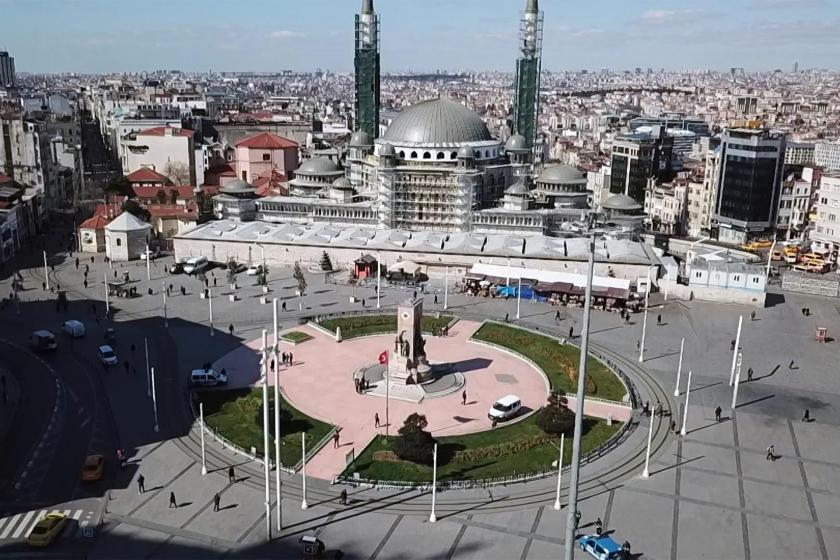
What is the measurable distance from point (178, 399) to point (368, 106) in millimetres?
53696

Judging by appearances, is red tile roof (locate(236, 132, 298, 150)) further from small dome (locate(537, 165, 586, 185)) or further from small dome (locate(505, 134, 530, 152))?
small dome (locate(537, 165, 586, 185))

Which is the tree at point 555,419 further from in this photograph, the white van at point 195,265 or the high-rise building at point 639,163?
the high-rise building at point 639,163

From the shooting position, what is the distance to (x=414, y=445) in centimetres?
2475

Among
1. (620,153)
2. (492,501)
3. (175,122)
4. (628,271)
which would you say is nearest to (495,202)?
(628,271)

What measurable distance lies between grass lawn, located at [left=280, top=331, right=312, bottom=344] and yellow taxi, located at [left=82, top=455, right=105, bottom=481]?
14.1m

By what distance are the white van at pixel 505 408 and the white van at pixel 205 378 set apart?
37.6ft

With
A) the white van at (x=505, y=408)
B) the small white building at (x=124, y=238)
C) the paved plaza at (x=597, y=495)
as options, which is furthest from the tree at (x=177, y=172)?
the white van at (x=505, y=408)

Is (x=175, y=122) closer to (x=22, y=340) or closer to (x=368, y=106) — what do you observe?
(x=368, y=106)

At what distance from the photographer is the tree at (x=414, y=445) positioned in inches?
974

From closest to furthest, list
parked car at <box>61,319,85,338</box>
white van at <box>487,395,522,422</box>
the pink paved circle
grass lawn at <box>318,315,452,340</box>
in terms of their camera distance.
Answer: the pink paved circle → white van at <box>487,395,522,422</box> → parked car at <box>61,319,85,338</box> → grass lawn at <box>318,315,452,340</box>

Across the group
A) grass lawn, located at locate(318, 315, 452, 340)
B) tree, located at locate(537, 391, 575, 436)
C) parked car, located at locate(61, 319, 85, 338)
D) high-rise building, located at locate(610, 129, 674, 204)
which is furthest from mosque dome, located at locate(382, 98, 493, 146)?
tree, located at locate(537, 391, 575, 436)

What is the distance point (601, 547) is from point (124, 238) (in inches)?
1706

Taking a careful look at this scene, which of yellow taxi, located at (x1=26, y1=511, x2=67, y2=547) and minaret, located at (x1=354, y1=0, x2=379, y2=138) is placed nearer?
yellow taxi, located at (x1=26, y1=511, x2=67, y2=547)

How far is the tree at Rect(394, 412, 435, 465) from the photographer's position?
24734mm
